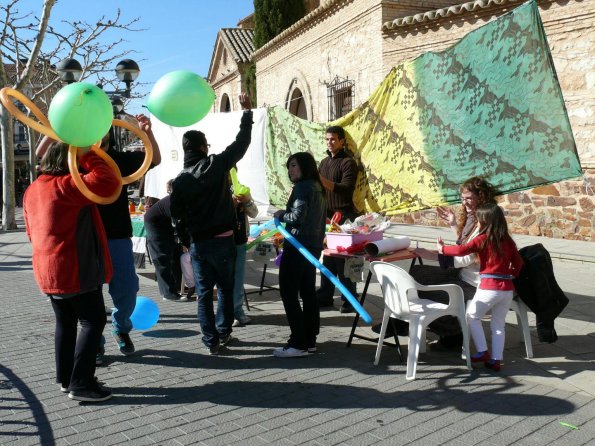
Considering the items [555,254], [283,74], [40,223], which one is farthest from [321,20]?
[40,223]

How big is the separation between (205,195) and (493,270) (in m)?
2.27

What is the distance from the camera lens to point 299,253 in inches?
196

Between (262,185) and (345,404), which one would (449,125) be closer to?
(345,404)

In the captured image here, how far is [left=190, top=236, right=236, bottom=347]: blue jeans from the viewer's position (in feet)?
16.1

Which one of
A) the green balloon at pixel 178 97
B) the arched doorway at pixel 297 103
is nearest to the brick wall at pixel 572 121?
the green balloon at pixel 178 97

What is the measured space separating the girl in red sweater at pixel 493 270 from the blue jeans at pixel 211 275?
1.77 meters

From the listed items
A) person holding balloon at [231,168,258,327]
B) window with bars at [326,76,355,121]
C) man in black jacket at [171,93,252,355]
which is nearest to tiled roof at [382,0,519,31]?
window with bars at [326,76,355,121]

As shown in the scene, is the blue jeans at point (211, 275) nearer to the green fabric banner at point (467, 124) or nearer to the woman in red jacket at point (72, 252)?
the woman in red jacket at point (72, 252)

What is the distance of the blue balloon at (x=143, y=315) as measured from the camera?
5473 mm

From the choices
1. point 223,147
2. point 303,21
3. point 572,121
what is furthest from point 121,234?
point 303,21

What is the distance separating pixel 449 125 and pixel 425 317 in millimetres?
1736

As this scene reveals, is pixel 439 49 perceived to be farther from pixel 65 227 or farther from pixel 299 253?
pixel 65 227

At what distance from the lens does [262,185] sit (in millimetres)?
8148

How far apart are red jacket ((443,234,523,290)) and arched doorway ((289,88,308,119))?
17.0 metres
